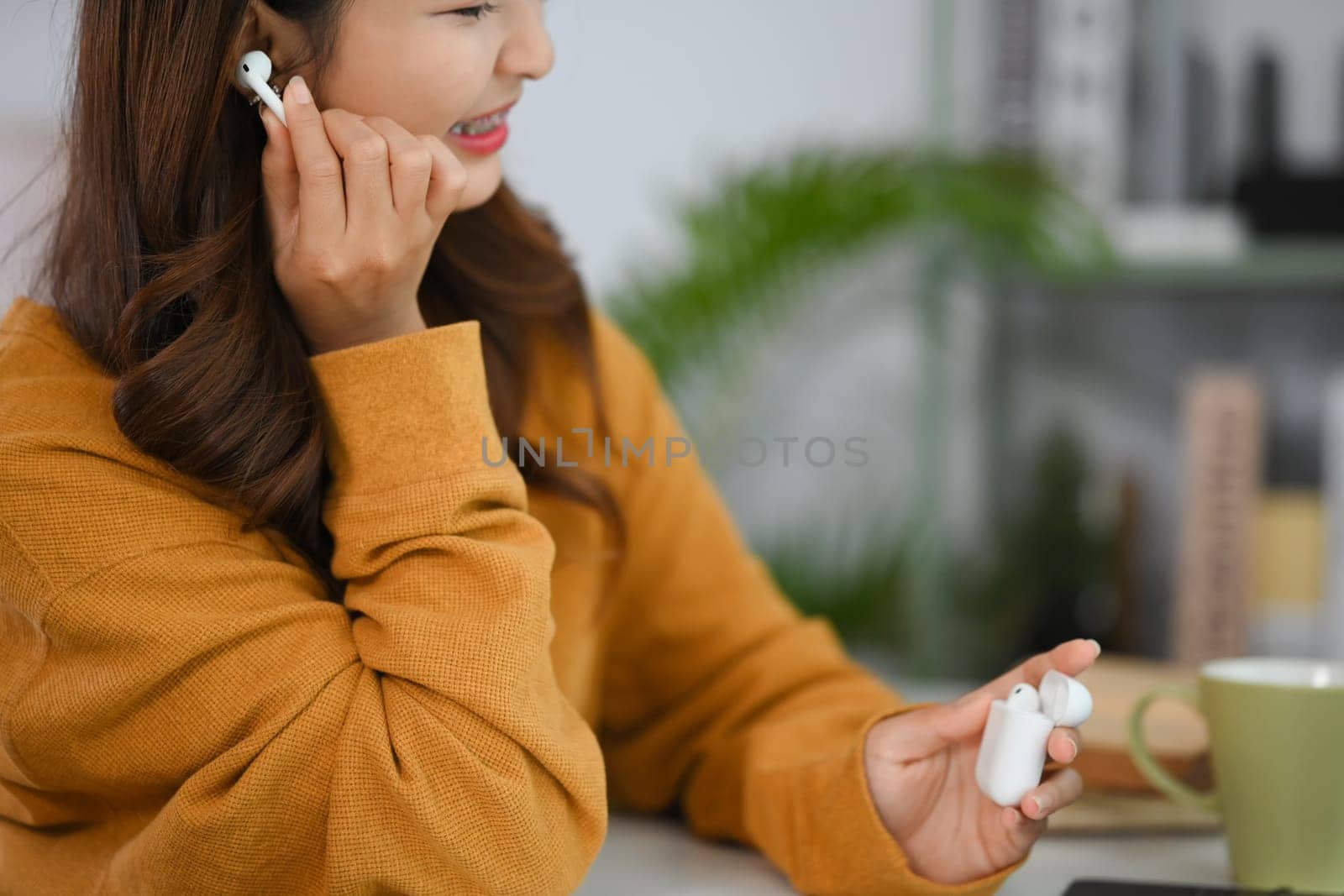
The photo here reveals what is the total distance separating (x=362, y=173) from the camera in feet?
1.83

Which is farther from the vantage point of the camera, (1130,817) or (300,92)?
(1130,817)

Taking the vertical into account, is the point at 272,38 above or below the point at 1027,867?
above

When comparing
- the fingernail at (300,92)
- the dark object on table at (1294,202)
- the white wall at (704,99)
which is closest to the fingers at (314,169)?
the fingernail at (300,92)

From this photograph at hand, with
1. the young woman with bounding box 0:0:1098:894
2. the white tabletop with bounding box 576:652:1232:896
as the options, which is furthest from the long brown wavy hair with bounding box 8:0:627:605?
the white tabletop with bounding box 576:652:1232:896

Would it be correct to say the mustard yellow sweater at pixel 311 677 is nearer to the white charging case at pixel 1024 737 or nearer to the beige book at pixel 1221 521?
the white charging case at pixel 1024 737

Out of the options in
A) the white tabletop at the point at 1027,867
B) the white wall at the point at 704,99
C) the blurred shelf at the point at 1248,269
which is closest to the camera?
the white tabletop at the point at 1027,867

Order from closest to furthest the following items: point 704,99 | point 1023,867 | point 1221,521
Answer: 1. point 1023,867
2. point 1221,521
3. point 704,99

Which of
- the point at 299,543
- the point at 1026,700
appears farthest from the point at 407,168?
the point at 1026,700

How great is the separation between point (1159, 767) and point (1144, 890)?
0.13 m

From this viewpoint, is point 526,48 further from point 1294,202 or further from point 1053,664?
point 1294,202

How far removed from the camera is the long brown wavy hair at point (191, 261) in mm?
554

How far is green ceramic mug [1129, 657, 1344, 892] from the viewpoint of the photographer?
55 cm

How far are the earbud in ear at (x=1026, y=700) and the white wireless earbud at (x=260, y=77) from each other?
40 cm

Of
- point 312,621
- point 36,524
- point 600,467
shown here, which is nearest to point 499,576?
point 312,621
